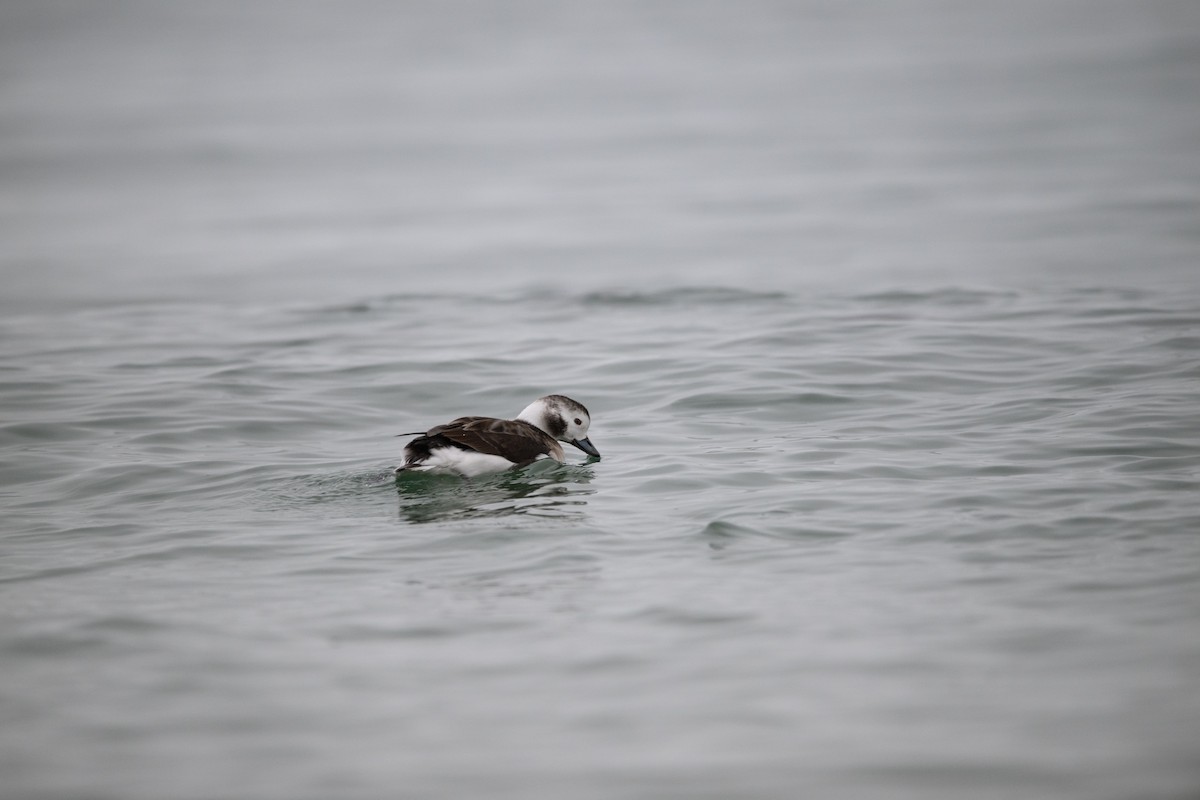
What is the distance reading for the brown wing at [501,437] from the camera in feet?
32.9

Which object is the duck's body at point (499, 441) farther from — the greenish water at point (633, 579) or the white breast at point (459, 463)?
the greenish water at point (633, 579)

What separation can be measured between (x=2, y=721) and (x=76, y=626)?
1.05m

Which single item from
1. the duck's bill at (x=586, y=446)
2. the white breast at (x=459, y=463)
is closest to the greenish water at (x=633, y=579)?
the white breast at (x=459, y=463)

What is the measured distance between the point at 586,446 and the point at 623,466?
42 centimetres

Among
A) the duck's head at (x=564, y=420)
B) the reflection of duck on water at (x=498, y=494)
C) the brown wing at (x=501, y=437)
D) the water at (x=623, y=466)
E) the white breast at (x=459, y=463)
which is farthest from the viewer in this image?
the duck's head at (x=564, y=420)

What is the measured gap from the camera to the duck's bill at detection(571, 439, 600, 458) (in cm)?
1082

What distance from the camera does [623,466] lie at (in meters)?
10.6

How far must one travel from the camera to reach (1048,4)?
154 feet

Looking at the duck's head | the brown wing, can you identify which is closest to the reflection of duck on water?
the brown wing

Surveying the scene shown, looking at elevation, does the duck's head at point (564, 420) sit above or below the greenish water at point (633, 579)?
above

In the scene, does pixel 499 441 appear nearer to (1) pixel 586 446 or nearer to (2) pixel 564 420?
(2) pixel 564 420

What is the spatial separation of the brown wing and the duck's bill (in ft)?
0.47

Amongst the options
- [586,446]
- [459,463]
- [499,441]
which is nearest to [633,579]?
[459,463]

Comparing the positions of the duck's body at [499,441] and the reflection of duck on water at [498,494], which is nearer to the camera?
the reflection of duck on water at [498,494]
